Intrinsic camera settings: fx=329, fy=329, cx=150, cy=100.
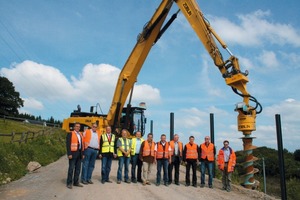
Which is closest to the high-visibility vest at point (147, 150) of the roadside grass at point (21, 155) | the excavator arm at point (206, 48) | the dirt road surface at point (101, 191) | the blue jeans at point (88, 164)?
the dirt road surface at point (101, 191)

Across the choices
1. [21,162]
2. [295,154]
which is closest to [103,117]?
[21,162]

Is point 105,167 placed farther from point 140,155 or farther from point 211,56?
point 211,56

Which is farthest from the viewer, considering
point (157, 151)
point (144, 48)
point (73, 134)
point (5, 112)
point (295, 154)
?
point (5, 112)

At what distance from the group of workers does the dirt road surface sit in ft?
1.16

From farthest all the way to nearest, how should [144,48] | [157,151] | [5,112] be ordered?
[5,112], [144,48], [157,151]

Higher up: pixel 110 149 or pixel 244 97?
pixel 244 97

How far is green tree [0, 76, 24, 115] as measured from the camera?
6062cm

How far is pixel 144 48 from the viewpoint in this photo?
1555 cm

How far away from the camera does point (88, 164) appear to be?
9930 millimetres

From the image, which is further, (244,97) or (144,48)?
(144,48)

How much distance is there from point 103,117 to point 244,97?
28.4 feet

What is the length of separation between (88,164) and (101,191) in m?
1.35

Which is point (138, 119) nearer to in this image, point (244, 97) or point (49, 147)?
point (49, 147)

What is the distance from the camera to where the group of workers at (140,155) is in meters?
9.84
